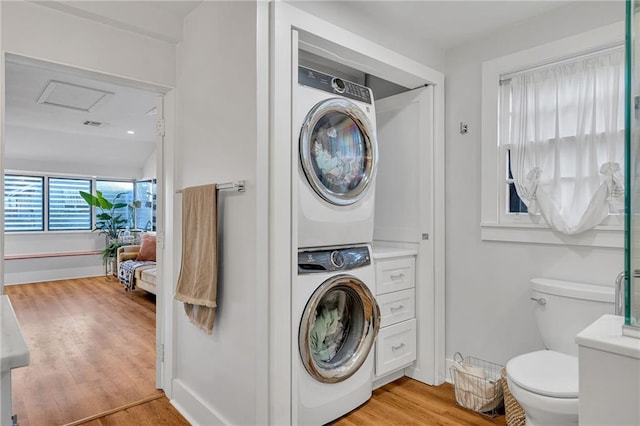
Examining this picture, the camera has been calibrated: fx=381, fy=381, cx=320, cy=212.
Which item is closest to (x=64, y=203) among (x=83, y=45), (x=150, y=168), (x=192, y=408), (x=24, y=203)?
(x=24, y=203)

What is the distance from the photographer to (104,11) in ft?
6.54

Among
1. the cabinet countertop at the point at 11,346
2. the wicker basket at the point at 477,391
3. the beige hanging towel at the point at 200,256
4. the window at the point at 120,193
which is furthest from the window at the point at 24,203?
the wicker basket at the point at 477,391

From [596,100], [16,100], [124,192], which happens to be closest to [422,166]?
[596,100]

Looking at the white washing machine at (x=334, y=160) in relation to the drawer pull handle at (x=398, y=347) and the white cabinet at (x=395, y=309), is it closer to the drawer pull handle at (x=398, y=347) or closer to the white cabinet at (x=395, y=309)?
the white cabinet at (x=395, y=309)

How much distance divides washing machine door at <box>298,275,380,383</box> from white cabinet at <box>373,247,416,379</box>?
197 mm

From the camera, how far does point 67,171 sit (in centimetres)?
689

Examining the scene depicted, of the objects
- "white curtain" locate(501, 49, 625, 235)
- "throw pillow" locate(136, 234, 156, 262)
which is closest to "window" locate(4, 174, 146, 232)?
"throw pillow" locate(136, 234, 156, 262)

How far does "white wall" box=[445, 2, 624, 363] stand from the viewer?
2.13 m

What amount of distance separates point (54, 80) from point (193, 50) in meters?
2.27

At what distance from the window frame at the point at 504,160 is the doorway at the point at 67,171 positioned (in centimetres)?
331

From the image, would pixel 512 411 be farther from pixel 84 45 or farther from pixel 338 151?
pixel 84 45

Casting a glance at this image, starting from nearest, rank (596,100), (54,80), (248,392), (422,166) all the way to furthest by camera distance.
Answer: (248,392) → (596,100) → (422,166) → (54,80)

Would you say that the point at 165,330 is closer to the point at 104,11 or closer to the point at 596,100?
the point at 104,11

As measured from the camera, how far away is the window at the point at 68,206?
6.81 metres
